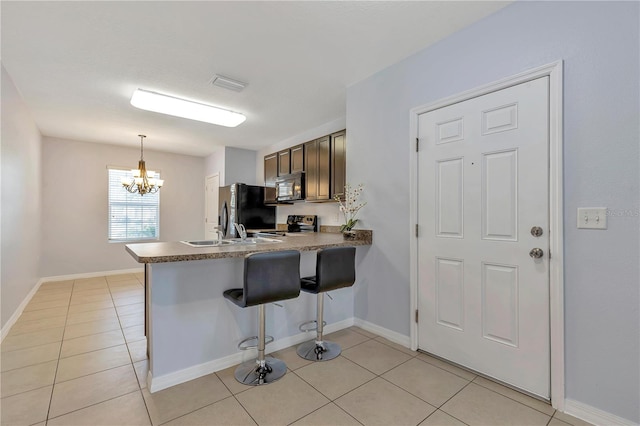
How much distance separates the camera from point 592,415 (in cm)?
158

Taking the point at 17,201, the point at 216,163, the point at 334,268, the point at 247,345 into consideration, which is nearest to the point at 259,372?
the point at 247,345

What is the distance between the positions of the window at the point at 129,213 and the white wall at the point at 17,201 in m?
1.25

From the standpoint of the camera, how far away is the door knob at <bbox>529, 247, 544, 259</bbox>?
1.77m

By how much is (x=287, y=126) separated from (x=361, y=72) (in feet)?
6.16

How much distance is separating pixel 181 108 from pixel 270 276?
101 inches

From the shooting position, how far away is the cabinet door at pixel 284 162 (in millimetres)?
4660

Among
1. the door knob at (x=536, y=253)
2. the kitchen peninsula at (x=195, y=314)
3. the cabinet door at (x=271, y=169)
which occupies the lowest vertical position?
the kitchen peninsula at (x=195, y=314)

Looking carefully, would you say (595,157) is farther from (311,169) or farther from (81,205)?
(81,205)

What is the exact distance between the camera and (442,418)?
5.35 ft

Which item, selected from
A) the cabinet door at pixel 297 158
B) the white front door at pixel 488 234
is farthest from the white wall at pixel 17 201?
the white front door at pixel 488 234

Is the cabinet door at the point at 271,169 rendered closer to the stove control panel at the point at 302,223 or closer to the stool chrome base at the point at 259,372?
the stove control panel at the point at 302,223

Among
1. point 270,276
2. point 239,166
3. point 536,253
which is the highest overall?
point 239,166

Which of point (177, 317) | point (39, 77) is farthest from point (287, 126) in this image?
point (177, 317)

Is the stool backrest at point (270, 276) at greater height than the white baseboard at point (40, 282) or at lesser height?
greater
